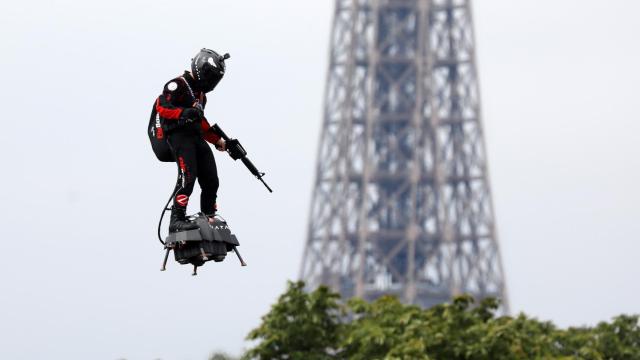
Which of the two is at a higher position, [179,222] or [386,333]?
[386,333]

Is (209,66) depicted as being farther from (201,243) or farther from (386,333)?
(386,333)

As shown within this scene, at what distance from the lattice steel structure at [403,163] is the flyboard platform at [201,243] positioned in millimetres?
159018

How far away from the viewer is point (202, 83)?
27281 mm

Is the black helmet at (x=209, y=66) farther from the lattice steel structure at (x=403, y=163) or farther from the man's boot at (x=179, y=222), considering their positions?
the lattice steel structure at (x=403, y=163)

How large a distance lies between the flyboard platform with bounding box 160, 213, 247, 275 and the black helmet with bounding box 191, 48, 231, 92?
1.75 m

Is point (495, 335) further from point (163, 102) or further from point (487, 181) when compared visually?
point (487, 181)

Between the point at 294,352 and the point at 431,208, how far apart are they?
387 ft

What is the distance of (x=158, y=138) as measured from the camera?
89.4 feet

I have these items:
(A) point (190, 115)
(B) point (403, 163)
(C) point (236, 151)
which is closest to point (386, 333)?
(C) point (236, 151)

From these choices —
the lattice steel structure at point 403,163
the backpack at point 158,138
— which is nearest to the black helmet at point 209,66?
the backpack at point 158,138

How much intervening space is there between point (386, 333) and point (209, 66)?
50.4 metres

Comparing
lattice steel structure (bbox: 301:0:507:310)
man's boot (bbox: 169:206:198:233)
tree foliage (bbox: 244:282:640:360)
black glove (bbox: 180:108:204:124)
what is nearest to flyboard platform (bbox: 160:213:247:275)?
man's boot (bbox: 169:206:198:233)

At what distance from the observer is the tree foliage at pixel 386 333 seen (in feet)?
244

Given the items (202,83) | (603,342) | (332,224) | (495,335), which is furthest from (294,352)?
(332,224)
